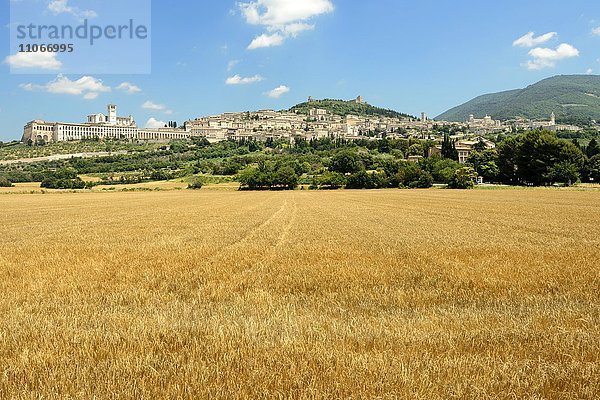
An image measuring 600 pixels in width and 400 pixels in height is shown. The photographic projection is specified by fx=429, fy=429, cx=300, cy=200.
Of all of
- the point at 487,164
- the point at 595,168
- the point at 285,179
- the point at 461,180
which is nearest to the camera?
the point at 595,168

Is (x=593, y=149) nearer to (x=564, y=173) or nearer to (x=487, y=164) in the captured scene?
(x=487, y=164)

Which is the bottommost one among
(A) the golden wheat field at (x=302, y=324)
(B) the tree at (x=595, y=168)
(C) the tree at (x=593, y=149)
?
(A) the golden wheat field at (x=302, y=324)

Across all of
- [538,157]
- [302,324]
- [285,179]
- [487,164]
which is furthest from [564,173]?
[302,324]

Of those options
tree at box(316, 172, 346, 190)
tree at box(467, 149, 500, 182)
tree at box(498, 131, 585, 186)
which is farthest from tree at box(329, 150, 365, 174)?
tree at box(498, 131, 585, 186)

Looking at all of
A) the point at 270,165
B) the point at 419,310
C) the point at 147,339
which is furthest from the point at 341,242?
the point at 270,165

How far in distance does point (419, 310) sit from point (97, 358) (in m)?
5.89

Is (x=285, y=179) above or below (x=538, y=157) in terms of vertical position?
below

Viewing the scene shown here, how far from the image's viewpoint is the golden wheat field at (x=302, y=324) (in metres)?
4.95

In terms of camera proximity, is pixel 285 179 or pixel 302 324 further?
pixel 285 179

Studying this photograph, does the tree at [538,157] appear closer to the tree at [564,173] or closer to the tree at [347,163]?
the tree at [564,173]

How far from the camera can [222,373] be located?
5.19 metres

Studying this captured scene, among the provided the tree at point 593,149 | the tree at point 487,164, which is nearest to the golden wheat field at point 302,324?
the tree at point 487,164

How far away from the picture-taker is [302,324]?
728cm

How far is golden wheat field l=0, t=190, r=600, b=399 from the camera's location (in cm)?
495
